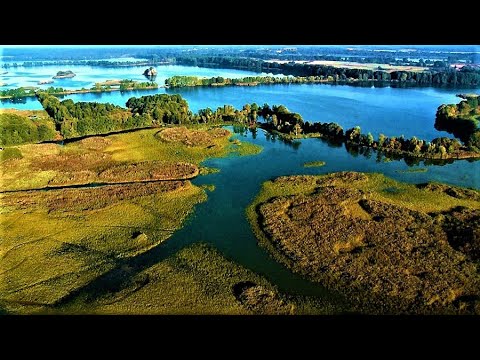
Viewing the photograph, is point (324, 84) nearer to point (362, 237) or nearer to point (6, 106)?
point (6, 106)

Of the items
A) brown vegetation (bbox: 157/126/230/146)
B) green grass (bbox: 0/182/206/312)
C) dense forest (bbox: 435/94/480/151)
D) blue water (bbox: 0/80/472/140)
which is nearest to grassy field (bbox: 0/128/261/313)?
green grass (bbox: 0/182/206/312)

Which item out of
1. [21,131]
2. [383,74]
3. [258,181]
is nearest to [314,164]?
[258,181]

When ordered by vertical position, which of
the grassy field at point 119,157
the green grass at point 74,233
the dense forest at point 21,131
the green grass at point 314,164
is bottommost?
the green grass at point 74,233

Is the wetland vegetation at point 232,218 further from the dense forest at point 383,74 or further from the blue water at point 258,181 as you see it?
the dense forest at point 383,74

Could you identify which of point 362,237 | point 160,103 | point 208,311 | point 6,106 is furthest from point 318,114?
point 6,106

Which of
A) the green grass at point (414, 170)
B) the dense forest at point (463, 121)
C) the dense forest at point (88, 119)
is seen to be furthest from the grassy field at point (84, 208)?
the dense forest at point (463, 121)
